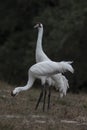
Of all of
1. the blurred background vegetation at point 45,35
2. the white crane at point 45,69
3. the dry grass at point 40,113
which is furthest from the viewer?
the blurred background vegetation at point 45,35

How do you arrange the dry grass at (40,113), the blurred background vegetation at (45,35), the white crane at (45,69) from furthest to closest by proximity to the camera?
the blurred background vegetation at (45,35), the white crane at (45,69), the dry grass at (40,113)

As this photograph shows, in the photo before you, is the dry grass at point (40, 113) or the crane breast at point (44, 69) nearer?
the dry grass at point (40, 113)

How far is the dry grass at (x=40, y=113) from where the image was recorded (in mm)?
12219

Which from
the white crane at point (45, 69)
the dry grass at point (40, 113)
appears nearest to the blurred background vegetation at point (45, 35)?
the dry grass at point (40, 113)

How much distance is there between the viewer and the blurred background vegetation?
1074 inches

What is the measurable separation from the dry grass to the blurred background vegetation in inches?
340

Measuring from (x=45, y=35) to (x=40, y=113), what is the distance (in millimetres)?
16775

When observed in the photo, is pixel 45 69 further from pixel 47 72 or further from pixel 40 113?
pixel 40 113

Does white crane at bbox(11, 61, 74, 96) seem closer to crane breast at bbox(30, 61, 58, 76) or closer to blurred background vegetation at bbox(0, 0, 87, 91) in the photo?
crane breast at bbox(30, 61, 58, 76)

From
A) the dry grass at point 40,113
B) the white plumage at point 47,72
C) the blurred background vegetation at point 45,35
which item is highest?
the blurred background vegetation at point 45,35

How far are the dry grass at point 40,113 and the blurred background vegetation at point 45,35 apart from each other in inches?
340

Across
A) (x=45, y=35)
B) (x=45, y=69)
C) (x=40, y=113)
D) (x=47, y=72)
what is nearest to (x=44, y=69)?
(x=45, y=69)

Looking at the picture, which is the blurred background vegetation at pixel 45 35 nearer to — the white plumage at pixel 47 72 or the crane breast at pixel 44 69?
the white plumage at pixel 47 72

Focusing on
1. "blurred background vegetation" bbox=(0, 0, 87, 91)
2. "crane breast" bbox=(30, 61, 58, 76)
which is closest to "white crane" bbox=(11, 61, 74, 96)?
"crane breast" bbox=(30, 61, 58, 76)
